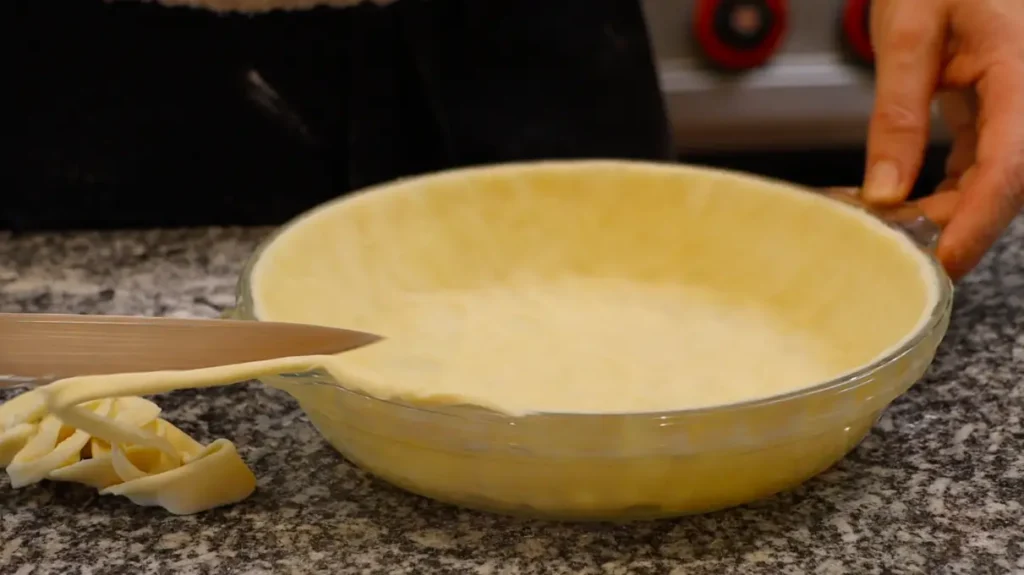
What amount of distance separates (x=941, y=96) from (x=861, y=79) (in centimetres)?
22

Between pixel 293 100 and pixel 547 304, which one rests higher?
pixel 293 100

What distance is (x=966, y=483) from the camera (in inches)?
16.6

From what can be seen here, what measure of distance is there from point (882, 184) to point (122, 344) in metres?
0.40

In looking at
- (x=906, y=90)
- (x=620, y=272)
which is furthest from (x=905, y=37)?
(x=620, y=272)

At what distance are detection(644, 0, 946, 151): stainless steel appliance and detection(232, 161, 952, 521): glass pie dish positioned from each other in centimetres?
30

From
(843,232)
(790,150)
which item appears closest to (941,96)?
(843,232)

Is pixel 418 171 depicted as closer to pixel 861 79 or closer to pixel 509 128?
pixel 509 128

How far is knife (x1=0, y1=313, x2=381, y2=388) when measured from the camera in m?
0.35

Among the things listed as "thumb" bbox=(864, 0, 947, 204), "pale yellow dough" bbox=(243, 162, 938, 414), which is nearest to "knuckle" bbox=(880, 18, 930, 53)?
"thumb" bbox=(864, 0, 947, 204)

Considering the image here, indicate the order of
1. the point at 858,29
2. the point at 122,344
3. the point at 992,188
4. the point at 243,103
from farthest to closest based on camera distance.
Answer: the point at 858,29 → the point at 243,103 → the point at 992,188 → the point at 122,344

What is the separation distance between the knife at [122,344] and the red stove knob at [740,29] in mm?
570

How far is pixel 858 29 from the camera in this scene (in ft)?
2.67

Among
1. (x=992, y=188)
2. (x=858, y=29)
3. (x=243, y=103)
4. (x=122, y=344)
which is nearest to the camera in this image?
(x=122, y=344)

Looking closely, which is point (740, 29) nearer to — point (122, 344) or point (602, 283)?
point (602, 283)
